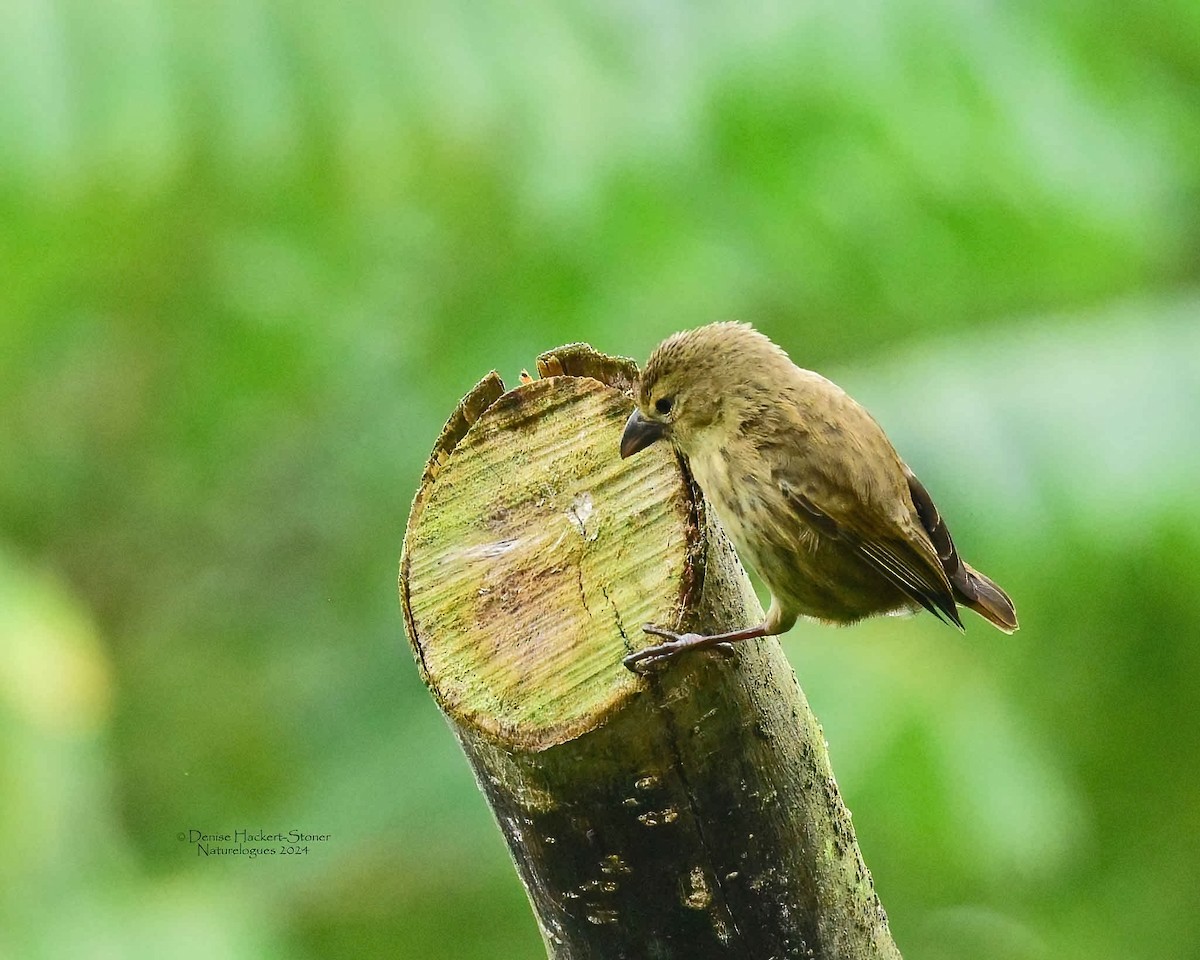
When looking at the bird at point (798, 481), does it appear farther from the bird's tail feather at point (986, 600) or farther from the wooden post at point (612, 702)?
the wooden post at point (612, 702)

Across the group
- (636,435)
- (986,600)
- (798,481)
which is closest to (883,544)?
(798,481)

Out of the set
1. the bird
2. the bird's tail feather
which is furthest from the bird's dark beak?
the bird's tail feather

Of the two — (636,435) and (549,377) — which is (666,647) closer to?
(636,435)

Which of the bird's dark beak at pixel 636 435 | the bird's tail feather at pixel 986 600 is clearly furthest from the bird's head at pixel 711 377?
the bird's tail feather at pixel 986 600

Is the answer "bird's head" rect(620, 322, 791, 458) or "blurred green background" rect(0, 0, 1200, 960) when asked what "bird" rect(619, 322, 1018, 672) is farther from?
"blurred green background" rect(0, 0, 1200, 960)

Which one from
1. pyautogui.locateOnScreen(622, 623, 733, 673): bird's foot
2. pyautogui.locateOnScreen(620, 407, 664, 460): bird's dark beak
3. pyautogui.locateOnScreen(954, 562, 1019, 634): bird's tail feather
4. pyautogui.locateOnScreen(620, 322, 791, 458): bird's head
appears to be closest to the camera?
pyautogui.locateOnScreen(622, 623, 733, 673): bird's foot

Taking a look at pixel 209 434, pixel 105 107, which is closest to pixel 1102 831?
pixel 209 434

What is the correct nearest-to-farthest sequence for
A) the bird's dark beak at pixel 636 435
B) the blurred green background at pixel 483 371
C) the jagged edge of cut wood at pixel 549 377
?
the jagged edge of cut wood at pixel 549 377
the bird's dark beak at pixel 636 435
the blurred green background at pixel 483 371
